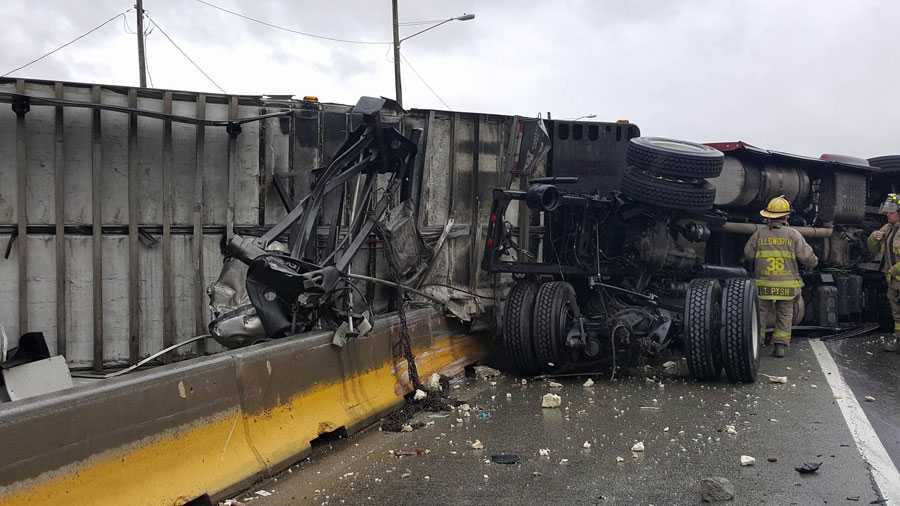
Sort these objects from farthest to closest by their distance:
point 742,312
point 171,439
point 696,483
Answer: point 742,312
point 696,483
point 171,439

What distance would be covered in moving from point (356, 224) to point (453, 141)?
6.94 feet

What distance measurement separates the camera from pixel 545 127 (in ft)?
29.6

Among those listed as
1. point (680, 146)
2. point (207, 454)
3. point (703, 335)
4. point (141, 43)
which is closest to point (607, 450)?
point (207, 454)

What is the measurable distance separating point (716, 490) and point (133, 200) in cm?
526

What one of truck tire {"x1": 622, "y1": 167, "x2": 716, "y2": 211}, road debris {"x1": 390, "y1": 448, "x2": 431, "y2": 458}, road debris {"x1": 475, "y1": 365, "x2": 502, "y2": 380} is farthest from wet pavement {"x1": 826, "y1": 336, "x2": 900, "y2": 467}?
road debris {"x1": 475, "y1": 365, "x2": 502, "y2": 380}

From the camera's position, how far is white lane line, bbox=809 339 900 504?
4.38m

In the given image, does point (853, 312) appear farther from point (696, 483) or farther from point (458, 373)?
point (696, 483)

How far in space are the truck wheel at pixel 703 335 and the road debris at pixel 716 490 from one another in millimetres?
3143

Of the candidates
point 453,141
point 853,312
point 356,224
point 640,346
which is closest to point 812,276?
point 853,312

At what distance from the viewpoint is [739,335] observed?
7141mm

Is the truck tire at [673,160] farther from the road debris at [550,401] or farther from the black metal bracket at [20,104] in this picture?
the black metal bracket at [20,104]

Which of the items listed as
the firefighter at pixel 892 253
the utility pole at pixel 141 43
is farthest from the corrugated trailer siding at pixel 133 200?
the utility pole at pixel 141 43

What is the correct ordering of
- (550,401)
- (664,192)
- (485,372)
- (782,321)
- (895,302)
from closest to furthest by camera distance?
(550,401) < (664,192) < (485,372) < (782,321) < (895,302)

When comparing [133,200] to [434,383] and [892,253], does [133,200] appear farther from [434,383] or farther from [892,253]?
[892,253]
